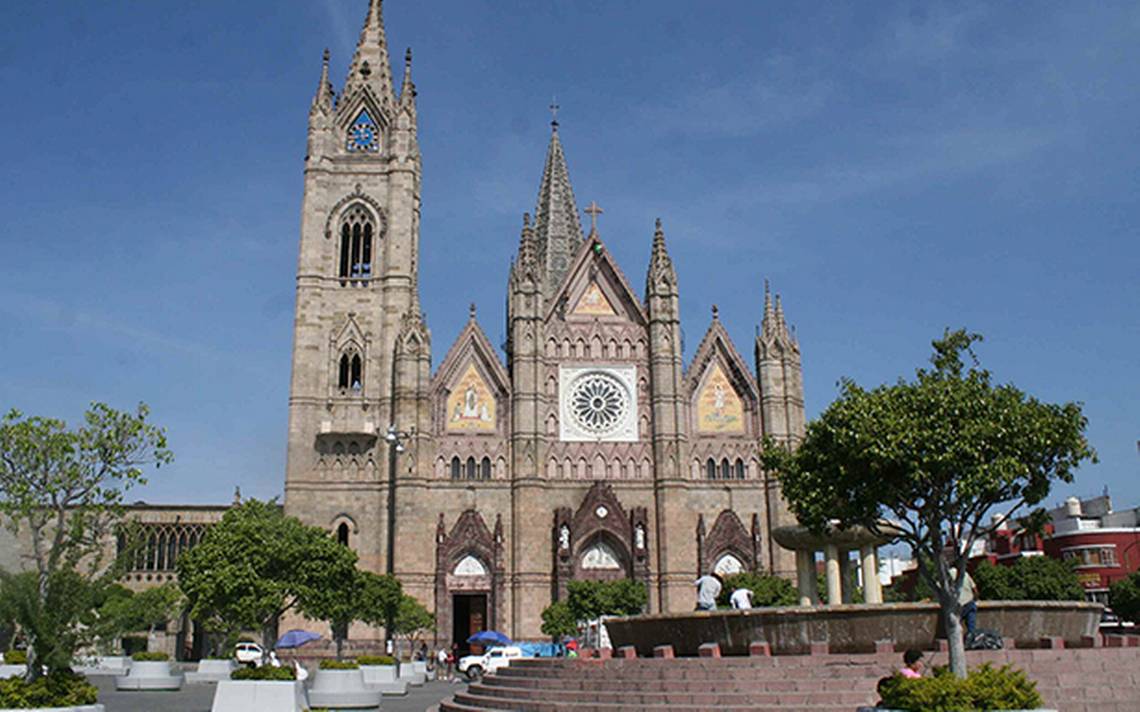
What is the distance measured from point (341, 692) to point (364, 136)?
42035 millimetres

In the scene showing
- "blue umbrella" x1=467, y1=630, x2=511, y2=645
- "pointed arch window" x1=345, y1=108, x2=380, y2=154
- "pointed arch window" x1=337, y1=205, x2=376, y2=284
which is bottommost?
"blue umbrella" x1=467, y1=630, x2=511, y2=645

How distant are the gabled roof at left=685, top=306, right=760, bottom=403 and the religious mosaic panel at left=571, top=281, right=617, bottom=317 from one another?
213 inches

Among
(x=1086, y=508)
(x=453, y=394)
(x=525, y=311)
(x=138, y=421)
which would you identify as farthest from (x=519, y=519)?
(x=1086, y=508)

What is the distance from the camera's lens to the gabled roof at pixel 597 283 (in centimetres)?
5759

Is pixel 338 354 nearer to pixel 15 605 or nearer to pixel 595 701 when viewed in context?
pixel 15 605

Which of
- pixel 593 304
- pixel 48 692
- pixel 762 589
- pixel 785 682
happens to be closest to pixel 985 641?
pixel 785 682

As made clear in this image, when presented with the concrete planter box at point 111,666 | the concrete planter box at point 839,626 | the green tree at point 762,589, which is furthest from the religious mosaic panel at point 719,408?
the concrete planter box at point 839,626

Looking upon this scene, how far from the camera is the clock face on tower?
60.6 metres

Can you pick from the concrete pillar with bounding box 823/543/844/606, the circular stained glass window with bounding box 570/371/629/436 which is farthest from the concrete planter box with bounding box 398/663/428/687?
the circular stained glass window with bounding box 570/371/629/436

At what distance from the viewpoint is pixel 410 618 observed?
48.0 metres

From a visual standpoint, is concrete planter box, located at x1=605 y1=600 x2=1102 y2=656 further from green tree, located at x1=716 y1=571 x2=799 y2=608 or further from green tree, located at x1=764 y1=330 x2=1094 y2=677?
green tree, located at x1=716 y1=571 x2=799 y2=608

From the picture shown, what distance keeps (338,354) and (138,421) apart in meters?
22.3

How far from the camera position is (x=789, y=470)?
20766 mm

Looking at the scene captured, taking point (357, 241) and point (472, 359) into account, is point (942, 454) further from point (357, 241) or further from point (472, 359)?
point (357, 241)
